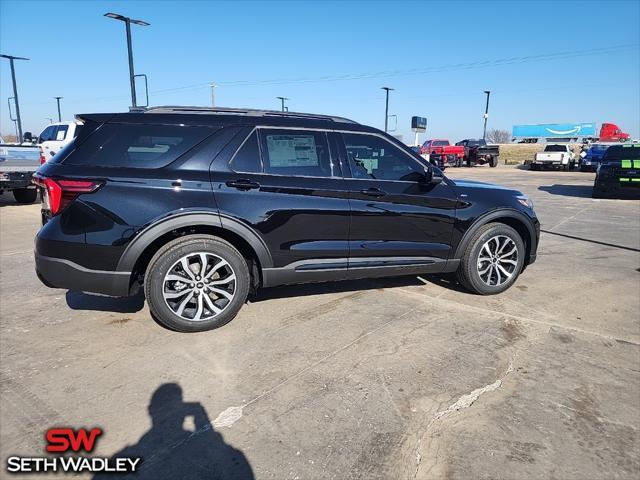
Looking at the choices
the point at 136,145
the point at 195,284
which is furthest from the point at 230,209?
the point at 136,145

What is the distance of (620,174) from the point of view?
1338 cm

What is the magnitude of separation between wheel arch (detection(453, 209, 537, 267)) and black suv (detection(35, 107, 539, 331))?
25mm

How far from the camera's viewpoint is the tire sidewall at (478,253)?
4453 millimetres

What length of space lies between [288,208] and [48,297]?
2747 mm

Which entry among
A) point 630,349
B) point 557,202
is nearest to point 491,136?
point 557,202

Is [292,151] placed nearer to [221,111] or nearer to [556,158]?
[221,111]

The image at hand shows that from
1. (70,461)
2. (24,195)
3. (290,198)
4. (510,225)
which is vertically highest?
(290,198)

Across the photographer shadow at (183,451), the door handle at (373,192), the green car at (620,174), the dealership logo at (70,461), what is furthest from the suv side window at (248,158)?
the green car at (620,174)

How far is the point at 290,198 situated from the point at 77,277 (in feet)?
5.89

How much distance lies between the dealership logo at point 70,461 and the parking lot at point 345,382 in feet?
0.19

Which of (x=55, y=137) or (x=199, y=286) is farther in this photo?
(x=55, y=137)

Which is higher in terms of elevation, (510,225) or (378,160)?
(378,160)

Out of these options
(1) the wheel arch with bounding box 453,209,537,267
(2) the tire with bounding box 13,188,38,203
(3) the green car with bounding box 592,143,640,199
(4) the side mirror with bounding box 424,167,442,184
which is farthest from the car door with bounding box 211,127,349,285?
(3) the green car with bounding box 592,143,640,199

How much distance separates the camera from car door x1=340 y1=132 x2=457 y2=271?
3961 mm
